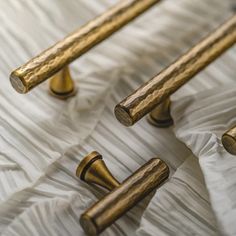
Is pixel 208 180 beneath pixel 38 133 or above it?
beneath

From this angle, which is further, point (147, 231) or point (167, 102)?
point (167, 102)

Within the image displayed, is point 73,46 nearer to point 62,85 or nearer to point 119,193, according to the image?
point 62,85

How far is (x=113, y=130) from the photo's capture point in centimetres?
68

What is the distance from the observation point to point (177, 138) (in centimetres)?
65

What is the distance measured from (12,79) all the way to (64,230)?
178 mm

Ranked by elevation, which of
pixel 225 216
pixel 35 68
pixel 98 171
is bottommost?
pixel 225 216

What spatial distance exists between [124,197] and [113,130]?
13 centimetres

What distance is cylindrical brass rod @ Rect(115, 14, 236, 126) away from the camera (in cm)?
58

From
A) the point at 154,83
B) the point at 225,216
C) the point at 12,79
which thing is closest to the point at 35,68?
the point at 12,79

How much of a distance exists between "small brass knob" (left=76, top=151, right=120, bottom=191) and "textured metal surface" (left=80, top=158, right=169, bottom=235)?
1.1 inches

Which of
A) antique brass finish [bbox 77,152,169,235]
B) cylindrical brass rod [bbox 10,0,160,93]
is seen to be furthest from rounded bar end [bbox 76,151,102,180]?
cylindrical brass rod [bbox 10,0,160,93]

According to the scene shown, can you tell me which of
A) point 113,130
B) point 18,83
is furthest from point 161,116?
point 18,83

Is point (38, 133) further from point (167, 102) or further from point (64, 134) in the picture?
point (167, 102)

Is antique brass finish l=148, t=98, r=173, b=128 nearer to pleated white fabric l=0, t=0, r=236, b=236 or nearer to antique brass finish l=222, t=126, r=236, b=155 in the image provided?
pleated white fabric l=0, t=0, r=236, b=236
